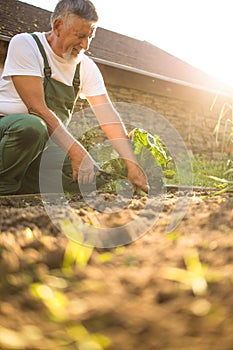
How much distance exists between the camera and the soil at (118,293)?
59 cm

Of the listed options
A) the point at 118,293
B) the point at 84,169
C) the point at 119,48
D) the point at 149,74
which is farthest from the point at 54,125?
the point at 119,48

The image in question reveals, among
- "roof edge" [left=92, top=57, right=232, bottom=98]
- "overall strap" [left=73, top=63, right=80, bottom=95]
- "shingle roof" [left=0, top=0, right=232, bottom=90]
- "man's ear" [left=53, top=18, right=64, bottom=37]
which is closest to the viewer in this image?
"man's ear" [left=53, top=18, right=64, bottom=37]

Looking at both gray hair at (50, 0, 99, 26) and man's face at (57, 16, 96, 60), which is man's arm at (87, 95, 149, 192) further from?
gray hair at (50, 0, 99, 26)

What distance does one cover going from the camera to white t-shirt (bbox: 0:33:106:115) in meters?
2.46

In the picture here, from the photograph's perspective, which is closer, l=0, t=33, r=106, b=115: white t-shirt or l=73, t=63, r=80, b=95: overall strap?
A: l=0, t=33, r=106, b=115: white t-shirt

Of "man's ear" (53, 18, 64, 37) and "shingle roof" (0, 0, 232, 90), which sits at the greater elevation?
"shingle roof" (0, 0, 232, 90)

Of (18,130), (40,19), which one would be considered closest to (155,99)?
(40,19)

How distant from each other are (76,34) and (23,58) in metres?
0.33

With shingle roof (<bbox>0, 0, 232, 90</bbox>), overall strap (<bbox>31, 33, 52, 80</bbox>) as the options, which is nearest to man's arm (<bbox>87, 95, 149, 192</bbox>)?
overall strap (<bbox>31, 33, 52, 80</bbox>)

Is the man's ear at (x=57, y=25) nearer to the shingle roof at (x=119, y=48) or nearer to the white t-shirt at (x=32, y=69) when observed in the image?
the white t-shirt at (x=32, y=69)

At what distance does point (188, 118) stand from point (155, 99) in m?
1.01

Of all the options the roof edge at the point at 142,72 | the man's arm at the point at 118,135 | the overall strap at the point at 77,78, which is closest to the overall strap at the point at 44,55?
the overall strap at the point at 77,78

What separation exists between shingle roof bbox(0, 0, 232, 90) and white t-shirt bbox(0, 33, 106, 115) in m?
4.51

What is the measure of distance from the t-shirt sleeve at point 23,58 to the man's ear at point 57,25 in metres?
0.15
